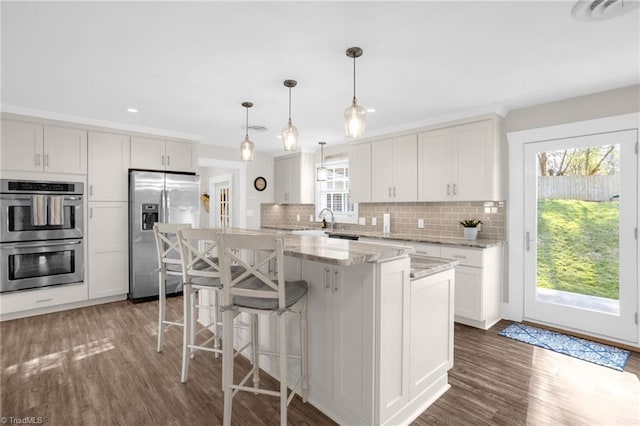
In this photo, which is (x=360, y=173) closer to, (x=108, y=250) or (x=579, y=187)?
(x=579, y=187)

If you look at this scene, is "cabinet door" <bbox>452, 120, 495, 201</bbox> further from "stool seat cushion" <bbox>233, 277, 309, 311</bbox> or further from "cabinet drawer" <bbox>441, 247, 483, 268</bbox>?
"stool seat cushion" <bbox>233, 277, 309, 311</bbox>


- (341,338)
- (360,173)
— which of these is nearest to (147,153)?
(360,173)

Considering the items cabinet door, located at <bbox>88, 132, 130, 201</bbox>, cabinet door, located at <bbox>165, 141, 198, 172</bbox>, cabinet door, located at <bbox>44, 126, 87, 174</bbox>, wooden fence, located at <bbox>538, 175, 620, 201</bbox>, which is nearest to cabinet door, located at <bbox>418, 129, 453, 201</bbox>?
wooden fence, located at <bbox>538, 175, 620, 201</bbox>

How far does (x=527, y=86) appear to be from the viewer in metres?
3.04

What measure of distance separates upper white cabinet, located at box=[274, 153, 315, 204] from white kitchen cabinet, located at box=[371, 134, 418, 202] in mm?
1620

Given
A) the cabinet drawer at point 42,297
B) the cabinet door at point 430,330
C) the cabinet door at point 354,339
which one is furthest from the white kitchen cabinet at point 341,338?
the cabinet drawer at point 42,297

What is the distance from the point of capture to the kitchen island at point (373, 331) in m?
1.73

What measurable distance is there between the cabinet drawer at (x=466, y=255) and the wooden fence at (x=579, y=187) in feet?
3.17

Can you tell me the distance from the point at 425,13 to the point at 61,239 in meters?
4.58

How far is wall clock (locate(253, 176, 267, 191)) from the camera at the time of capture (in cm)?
643

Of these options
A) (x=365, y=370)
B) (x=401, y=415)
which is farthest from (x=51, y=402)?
(x=401, y=415)

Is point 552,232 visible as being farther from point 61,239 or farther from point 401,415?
point 61,239

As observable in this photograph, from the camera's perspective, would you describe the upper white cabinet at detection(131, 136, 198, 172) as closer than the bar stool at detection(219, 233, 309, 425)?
No

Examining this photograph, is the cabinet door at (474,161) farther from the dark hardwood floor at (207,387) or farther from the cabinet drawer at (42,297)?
the cabinet drawer at (42,297)
